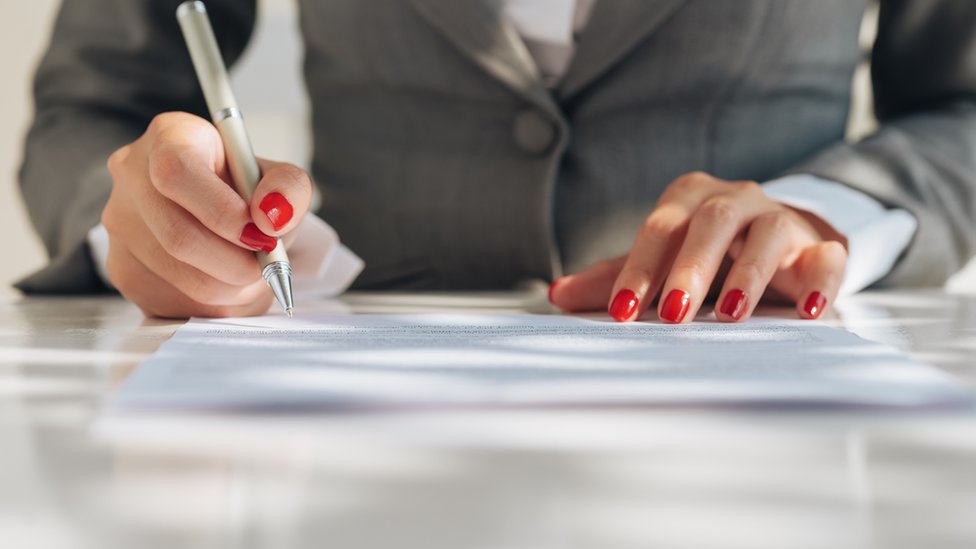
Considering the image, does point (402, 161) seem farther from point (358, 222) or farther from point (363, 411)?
point (363, 411)

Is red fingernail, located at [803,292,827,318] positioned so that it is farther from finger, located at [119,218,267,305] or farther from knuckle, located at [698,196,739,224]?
finger, located at [119,218,267,305]

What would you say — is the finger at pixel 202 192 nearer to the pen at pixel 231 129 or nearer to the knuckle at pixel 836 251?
the pen at pixel 231 129

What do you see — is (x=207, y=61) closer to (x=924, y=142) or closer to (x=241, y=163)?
(x=241, y=163)

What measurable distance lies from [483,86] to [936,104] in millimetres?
519

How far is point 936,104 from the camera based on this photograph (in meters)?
1.11

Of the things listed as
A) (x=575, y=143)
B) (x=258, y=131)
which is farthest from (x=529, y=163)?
(x=258, y=131)

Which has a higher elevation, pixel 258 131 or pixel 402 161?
pixel 402 161

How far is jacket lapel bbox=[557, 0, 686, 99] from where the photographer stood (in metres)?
0.95

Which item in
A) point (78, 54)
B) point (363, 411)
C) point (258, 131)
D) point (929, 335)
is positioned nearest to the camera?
point (363, 411)

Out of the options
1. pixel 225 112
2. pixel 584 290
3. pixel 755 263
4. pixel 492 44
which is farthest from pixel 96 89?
pixel 755 263

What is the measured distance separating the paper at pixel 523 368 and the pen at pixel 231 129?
0.10ft

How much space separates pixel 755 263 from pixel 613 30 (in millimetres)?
405

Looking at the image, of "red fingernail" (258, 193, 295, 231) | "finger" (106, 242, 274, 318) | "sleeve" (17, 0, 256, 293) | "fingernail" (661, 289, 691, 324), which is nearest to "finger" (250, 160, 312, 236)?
"red fingernail" (258, 193, 295, 231)

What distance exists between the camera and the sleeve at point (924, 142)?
0.88 metres
